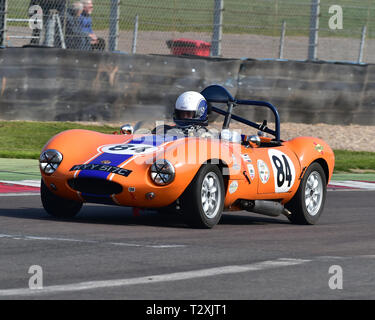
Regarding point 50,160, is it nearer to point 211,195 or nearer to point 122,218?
point 122,218

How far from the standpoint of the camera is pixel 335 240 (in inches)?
361

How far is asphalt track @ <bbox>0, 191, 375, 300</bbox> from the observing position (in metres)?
6.11

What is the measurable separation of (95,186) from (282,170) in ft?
7.44

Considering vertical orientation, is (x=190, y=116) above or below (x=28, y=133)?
above

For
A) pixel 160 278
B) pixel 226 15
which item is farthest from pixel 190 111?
pixel 226 15

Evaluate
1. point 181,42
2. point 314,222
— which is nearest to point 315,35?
point 181,42

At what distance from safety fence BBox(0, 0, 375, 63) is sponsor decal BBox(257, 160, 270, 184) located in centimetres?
998

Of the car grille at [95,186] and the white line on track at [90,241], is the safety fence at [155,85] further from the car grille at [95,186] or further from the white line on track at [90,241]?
the white line on track at [90,241]

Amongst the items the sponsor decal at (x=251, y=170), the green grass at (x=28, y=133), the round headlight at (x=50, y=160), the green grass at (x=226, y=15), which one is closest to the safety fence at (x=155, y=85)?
the green grass at (x=28, y=133)

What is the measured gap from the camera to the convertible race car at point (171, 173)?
9.11 metres

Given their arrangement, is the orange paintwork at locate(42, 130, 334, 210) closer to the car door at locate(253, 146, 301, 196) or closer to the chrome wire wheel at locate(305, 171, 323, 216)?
the car door at locate(253, 146, 301, 196)

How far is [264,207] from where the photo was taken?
10289 mm

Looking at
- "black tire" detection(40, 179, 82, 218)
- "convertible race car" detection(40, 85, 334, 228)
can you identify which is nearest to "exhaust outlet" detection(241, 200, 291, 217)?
Answer: "convertible race car" detection(40, 85, 334, 228)
